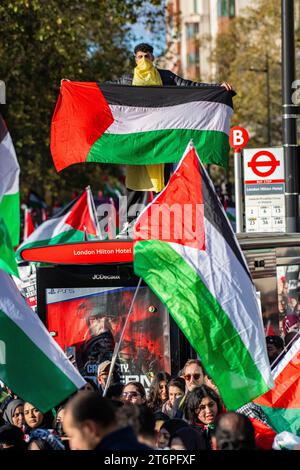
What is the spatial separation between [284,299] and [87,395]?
6.66 metres

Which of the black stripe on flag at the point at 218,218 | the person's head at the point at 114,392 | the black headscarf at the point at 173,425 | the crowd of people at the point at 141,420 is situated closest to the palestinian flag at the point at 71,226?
the crowd of people at the point at 141,420

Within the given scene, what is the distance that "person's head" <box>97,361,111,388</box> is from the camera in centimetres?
1074

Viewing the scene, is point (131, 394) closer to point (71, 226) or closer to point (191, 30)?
point (71, 226)

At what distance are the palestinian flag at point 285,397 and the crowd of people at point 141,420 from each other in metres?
0.11

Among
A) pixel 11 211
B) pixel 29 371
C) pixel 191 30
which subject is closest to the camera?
pixel 29 371

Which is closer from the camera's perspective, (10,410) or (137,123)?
(10,410)

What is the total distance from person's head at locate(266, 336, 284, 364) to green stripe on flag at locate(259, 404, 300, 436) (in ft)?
5.59

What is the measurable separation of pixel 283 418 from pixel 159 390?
67.5 inches

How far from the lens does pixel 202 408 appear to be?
9.19 metres

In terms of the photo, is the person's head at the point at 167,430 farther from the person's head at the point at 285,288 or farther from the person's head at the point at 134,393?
the person's head at the point at 285,288

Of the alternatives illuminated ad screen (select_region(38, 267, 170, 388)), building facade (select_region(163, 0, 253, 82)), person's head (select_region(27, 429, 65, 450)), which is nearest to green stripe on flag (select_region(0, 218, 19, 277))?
person's head (select_region(27, 429, 65, 450))

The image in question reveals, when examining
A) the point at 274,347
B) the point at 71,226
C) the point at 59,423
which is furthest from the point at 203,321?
the point at 71,226

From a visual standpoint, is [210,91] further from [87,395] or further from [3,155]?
[87,395]

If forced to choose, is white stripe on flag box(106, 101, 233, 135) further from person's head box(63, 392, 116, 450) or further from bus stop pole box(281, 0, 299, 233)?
person's head box(63, 392, 116, 450)
